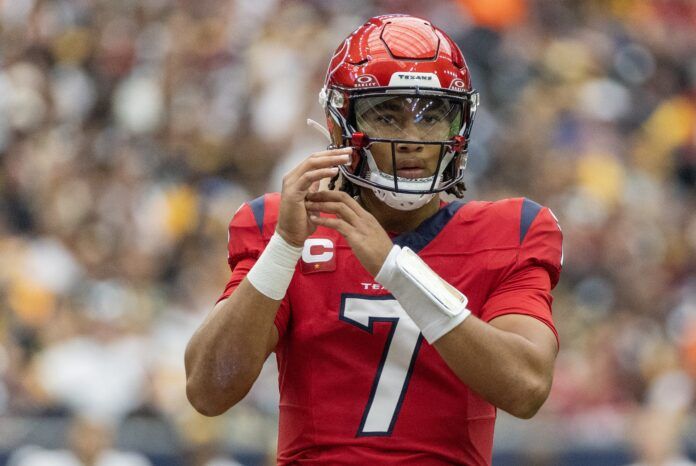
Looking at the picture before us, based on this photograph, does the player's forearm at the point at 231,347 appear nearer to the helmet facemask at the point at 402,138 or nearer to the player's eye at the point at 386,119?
the helmet facemask at the point at 402,138

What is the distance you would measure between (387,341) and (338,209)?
0.39m

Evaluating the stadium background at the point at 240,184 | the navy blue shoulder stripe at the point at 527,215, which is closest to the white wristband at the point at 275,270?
the navy blue shoulder stripe at the point at 527,215

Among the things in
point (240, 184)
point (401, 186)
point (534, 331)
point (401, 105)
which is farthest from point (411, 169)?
point (240, 184)

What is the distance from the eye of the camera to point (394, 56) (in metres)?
3.49

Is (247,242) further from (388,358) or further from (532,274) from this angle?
(532,274)

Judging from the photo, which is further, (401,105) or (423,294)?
(401,105)

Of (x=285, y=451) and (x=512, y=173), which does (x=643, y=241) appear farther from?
(x=285, y=451)

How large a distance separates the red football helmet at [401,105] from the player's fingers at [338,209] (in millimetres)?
201

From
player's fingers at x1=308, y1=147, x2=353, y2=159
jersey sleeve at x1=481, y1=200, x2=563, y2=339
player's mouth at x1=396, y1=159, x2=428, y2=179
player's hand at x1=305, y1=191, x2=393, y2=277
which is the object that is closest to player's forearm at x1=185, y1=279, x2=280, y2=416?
player's hand at x1=305, y1=191, x2=393, y2=277

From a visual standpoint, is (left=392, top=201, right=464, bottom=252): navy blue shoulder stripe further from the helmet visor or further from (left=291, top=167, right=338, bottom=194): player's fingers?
(left=291, top=167, right=338, bottom=194): player's fingers

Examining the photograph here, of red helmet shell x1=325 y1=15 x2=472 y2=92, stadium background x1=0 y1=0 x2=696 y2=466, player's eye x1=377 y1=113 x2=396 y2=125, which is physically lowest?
stadium background x1=0 y1=0 x2=696 y2=466

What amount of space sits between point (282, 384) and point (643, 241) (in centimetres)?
578

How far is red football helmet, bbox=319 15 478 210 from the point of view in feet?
11.2

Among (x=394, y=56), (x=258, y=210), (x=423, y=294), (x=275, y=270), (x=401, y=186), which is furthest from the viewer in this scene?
(x=258, y=210)
